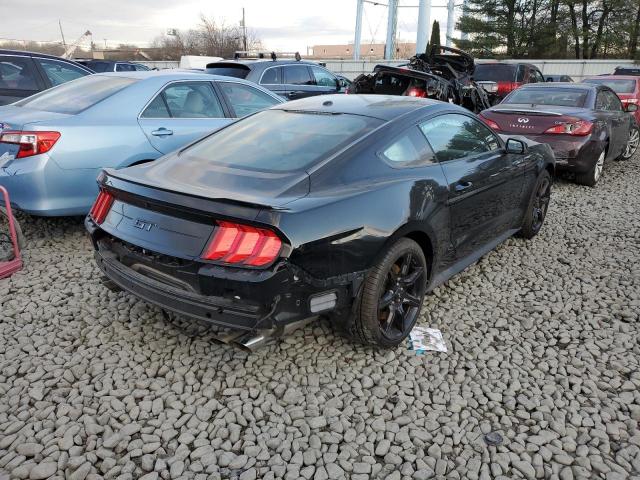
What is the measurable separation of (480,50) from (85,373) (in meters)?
33.8

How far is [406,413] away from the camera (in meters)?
2.52

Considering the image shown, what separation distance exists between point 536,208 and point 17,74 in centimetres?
673

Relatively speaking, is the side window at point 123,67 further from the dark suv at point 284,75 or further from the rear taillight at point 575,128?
the rear taillight at point 575,128

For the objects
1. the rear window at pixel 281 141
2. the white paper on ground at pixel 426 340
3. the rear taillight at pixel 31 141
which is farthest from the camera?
the rear taillight at pixel 31 141

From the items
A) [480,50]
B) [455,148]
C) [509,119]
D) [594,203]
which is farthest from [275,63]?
[480,50]

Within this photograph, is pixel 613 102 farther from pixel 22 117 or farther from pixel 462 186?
pixel 22 117

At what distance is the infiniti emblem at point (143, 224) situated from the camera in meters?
2.58

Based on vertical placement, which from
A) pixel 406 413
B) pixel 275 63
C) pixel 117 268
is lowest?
pixel 406 413

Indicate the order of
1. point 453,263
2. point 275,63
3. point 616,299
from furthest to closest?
point 275,63 → point 616,299 → point 453,263

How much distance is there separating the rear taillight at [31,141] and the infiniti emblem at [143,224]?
76.1 inches

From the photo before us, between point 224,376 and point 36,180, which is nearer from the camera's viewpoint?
point 224,376

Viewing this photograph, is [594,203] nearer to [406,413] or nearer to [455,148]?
[455,148]

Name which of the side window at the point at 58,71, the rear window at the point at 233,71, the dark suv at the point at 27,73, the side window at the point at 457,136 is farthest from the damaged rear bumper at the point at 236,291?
the rear window at the point at 233,71

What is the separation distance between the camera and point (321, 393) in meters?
2.64
